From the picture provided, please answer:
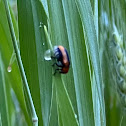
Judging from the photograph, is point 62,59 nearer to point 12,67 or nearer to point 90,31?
point 90,31

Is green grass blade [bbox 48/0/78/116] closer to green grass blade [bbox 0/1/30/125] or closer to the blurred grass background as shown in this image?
the blurred grass background

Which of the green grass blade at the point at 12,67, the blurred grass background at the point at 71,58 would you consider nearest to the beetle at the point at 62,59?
the blurred grass background at the point at 71,58

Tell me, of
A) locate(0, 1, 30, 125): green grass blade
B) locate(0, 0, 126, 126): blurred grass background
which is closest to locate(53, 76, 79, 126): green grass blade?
locate(0, 0, 126, 126): blurred grass background

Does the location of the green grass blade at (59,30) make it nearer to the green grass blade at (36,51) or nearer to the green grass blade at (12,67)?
the green grass blade at (36,51)

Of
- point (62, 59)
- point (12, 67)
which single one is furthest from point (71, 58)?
point (12, 67)

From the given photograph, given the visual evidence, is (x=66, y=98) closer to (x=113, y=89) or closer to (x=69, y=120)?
(x=69, y=120)

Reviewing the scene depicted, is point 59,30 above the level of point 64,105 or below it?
above

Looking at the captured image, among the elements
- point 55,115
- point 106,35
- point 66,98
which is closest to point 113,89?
point 106,35
